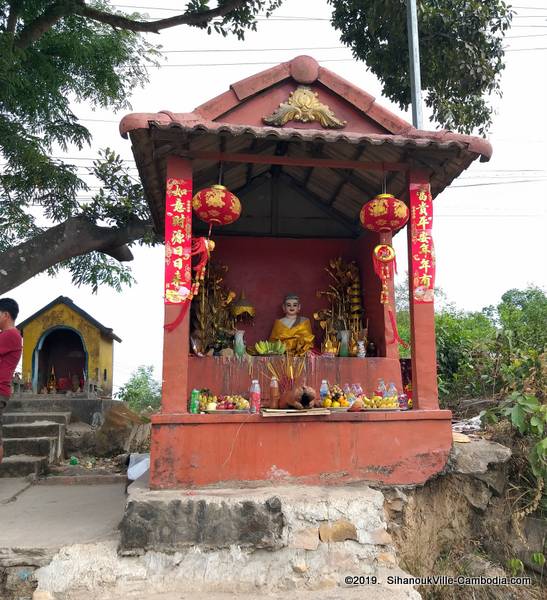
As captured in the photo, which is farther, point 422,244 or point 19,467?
point 19,467

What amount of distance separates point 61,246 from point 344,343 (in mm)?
6071

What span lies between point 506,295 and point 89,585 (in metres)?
33.6

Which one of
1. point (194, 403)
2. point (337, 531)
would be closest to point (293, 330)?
point (194, 403)

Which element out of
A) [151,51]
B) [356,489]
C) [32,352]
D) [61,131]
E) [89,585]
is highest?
[151,51]

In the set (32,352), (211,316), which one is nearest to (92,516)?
(211,316)

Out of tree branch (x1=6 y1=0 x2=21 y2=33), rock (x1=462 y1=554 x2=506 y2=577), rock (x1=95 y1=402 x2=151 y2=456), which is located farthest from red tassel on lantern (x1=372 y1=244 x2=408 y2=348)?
tree branch (x1=6 y1=0 x2=21 y2=33)

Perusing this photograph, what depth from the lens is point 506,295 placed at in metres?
33.8

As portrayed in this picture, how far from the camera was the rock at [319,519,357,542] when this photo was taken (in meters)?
4.54

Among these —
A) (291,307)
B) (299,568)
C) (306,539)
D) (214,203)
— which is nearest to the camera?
(299,568)

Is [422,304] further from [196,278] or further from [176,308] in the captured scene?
[176,308]

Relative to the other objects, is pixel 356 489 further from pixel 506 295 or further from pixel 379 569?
pixel 506 295

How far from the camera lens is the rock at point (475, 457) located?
5.26 meters

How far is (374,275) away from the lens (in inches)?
295

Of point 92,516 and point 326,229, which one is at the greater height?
point 326,229
